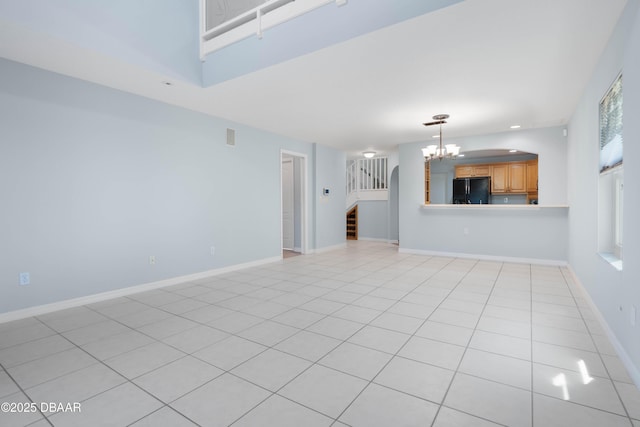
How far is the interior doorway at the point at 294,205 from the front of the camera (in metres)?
7.07

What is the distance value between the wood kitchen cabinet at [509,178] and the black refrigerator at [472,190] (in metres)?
0.22

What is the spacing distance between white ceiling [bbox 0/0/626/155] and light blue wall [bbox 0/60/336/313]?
1.03ft

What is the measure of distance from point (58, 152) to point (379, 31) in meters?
3.49

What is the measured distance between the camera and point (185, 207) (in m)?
4.52

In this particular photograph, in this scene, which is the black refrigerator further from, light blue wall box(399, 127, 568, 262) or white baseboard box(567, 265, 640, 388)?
white baseboard box(567, 265, 640, 388)

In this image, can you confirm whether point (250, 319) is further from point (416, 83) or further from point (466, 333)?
point (416, 83)

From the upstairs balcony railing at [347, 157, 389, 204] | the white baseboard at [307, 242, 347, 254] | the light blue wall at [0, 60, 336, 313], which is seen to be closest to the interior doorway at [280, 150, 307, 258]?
the white baseboard at [307, 242, 347, 254]

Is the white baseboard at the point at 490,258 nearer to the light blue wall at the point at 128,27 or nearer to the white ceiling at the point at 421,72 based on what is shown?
the white ceiling at the point at 421,72

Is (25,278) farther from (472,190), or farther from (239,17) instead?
(472,190)

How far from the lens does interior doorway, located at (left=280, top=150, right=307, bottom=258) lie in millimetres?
7074

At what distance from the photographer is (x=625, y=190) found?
6.97 feet

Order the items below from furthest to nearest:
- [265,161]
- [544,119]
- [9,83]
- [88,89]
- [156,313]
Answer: [265,161]
[544,119]
[88,89]
[156,313]
[9,83]

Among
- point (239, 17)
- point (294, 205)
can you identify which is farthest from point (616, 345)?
point (294, 205)

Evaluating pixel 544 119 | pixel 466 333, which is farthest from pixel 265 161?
pixel 544 119
